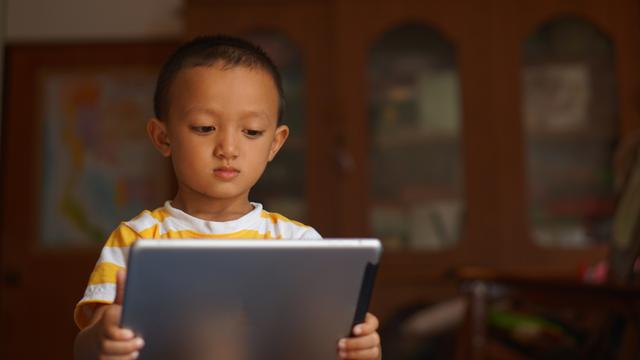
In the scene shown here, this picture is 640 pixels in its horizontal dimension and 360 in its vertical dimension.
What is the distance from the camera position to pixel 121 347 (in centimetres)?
49

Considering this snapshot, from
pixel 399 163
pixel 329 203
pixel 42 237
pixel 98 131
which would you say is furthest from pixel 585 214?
pixel 42 237

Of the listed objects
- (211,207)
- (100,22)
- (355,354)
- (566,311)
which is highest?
(100,22)

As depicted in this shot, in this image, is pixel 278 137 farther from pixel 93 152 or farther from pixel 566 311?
pixel 93 152

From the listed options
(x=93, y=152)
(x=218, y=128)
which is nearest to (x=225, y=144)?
(x=218, y=128)

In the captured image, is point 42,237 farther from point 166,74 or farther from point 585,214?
point 166,74

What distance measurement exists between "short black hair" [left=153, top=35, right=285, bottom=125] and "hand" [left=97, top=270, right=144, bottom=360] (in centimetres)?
14

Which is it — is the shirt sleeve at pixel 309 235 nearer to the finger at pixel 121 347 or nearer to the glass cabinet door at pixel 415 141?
the finger at pixel 121 347

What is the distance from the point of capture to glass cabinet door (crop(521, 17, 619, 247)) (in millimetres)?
2193

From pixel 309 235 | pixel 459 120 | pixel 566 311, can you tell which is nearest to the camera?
pixel 309 235

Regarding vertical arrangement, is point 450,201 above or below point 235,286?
below

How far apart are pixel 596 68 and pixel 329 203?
3.00 feet

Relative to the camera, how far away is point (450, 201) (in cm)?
217

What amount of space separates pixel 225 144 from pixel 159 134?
0.06 meters

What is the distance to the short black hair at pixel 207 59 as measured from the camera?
0.54m
